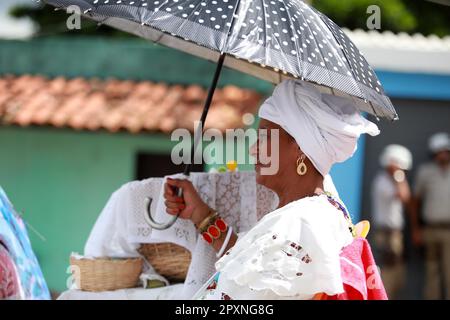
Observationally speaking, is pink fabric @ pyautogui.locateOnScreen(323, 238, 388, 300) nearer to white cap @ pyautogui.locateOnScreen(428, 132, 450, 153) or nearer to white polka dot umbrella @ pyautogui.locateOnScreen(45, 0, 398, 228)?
white polka dot umbrella @ pyautogui.locateOnScreen(45, 0, 398, 228)

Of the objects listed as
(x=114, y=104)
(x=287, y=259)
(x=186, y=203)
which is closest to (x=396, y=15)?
(x=114, y=104)

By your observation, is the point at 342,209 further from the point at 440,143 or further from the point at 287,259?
the point at 440,143

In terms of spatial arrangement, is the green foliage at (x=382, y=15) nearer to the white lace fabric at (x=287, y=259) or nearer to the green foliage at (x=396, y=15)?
the green foliage at (x=396, y=15)

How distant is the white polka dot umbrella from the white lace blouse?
468mm

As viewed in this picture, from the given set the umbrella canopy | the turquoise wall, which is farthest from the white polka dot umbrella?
the turquoise wall

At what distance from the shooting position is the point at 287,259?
304 cm

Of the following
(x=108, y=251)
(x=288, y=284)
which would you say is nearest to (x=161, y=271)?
(x=108, y=251)

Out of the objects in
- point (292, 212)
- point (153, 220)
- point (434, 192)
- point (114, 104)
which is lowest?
point (434, 192)

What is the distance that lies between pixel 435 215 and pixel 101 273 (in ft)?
22.4

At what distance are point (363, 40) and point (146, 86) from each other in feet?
11.0

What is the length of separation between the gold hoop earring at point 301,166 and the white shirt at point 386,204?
22.3 ft

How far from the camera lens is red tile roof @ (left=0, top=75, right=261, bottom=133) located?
11.3 meters

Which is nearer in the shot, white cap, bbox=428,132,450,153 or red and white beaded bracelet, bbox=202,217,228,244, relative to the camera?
red and white beaded bracelet, bbox=202,217,228,244

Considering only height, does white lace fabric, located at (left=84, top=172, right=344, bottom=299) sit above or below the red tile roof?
below
